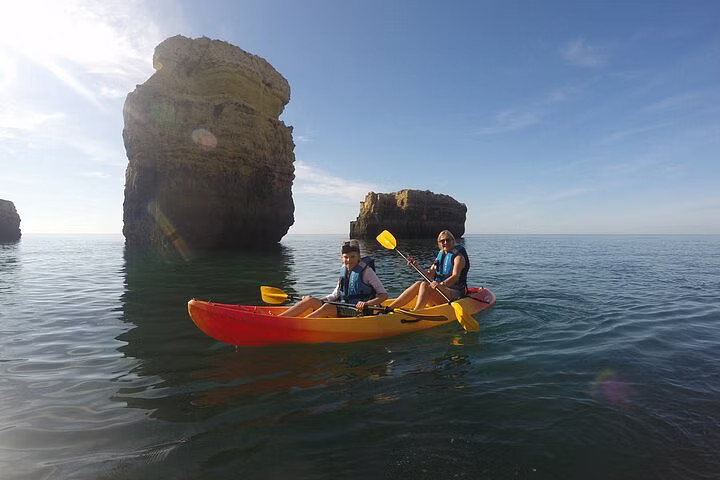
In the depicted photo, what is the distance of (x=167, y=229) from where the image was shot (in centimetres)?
2711

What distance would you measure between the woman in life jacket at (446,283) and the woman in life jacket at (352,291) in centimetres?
94

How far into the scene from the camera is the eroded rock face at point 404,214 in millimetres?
51469

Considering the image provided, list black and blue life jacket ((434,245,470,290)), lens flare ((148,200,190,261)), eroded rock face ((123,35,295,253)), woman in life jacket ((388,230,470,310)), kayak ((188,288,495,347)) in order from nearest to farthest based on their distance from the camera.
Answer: kayak ((188,288,495,347)) < woman in life jacket ((388,230,470,310)) < black and blue life jacket ((434,245,470,290)) < eroded rock face ((123,35,295,253)) < lens flare ((148,200,190,261))

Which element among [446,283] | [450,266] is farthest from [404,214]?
[446,283]

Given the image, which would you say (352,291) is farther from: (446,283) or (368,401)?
(368,401)

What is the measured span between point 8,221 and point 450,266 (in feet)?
198

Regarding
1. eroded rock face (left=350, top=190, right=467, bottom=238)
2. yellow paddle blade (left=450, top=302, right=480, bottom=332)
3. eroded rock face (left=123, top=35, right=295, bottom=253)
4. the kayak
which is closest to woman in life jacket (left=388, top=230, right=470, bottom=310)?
the kayak

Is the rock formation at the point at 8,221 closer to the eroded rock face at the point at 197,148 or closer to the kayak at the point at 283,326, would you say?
the eroded rock face at the point at 197,148

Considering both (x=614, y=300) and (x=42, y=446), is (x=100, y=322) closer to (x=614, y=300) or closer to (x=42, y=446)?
(x=42, y=446)

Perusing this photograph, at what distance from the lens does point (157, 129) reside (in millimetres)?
26219

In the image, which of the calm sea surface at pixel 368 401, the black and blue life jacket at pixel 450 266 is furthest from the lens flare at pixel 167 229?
the black and blue life jacket at pixel 450 266

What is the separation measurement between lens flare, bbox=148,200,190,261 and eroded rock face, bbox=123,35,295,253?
7 centimetres

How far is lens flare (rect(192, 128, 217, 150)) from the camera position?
26.6 m

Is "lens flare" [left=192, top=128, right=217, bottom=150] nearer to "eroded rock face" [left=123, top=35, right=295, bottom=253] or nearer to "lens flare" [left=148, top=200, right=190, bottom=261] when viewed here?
"eroded rock face" [left=123, top=35, right=295, bottom=253]
